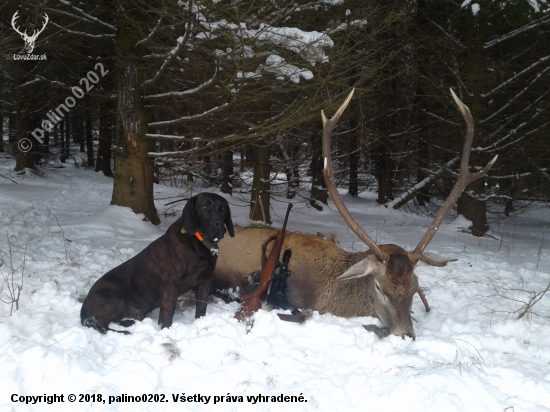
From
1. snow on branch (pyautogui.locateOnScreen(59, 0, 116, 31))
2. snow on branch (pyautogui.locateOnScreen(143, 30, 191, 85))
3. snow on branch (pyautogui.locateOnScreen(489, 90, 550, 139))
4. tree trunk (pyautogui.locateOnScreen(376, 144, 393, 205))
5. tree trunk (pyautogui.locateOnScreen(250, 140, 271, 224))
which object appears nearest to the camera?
snow on branch (pyautogui.locateOnScreen(143, 30, 191, 85))

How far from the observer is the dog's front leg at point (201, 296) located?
4.75 metres

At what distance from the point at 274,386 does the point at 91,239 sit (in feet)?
16.6

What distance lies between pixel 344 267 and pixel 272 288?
83 centimetres

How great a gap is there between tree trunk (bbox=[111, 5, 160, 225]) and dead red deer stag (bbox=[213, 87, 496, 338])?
167 inches

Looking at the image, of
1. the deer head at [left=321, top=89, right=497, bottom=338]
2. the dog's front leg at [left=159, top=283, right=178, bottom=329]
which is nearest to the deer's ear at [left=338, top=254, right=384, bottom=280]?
the deer head at [left=321, top=89, right=497, bottom=338]

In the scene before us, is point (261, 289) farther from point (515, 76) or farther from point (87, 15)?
point (515, 76)

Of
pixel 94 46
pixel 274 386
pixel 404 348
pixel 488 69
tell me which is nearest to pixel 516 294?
pixel 404 348

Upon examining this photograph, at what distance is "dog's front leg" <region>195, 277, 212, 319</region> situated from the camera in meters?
4.75

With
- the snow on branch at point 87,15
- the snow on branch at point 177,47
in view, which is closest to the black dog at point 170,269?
the snow on branch at point 177,47

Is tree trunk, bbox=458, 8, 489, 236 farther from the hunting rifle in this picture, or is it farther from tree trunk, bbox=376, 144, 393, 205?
tree trunk, bbox=376, 144, 393, 205

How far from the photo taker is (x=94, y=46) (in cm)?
1080

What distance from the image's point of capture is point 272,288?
5027 mm

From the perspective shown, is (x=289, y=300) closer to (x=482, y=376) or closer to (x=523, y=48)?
(x=482, y=376)

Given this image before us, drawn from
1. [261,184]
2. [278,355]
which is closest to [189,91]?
[261,184]
